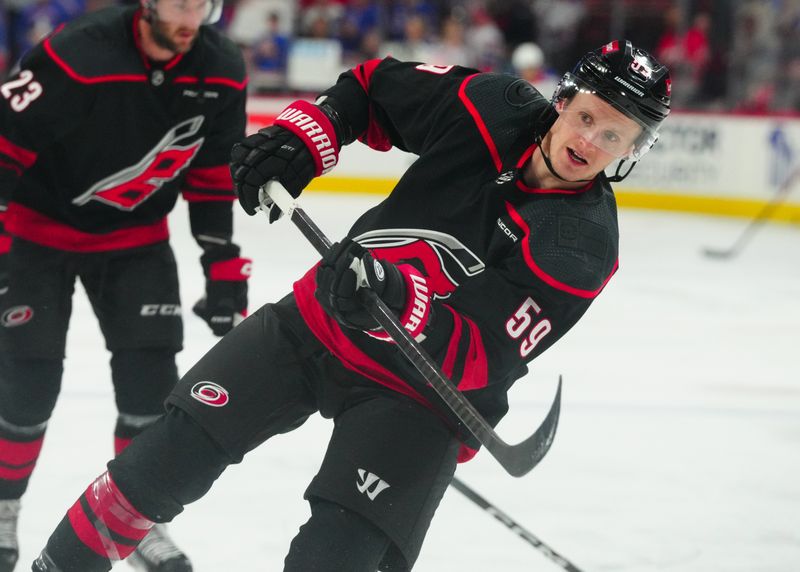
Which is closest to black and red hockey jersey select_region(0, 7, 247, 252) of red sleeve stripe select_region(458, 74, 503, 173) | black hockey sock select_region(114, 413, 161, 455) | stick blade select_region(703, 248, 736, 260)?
black hockey sock select_region(114, 413, 161, 455)

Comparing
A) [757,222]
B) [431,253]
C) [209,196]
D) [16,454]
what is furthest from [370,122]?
[757,222]

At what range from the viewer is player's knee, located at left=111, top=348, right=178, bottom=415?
2457mm

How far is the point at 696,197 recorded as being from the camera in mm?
8039

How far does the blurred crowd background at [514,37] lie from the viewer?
Result: 27.2ft

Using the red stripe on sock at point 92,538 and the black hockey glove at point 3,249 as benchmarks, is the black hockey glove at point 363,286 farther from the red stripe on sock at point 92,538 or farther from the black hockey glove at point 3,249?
the black hockey glove at point 3,249

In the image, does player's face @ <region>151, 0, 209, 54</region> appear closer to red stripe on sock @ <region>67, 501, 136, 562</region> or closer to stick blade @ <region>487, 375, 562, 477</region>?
red stripe on sock @ <region>67, 501, 136, 562</region>

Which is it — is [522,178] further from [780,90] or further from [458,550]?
[780,90]

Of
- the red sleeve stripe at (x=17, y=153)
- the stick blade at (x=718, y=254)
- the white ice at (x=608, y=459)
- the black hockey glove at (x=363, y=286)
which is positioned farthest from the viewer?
the stick blade at (x=718, y=254)

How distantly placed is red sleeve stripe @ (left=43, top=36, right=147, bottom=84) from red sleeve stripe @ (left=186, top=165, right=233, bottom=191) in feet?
0.91

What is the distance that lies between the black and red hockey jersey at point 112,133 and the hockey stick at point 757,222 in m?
4.56

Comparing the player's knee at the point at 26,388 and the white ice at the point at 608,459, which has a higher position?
the player's knee at the point at 26,388

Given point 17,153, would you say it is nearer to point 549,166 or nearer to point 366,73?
point 366,73

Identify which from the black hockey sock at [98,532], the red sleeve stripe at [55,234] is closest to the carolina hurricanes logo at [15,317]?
the red sleeve stripe at [55,234]

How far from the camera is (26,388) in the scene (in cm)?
239
